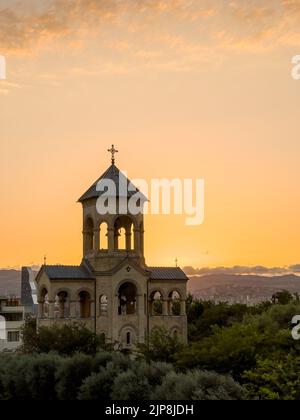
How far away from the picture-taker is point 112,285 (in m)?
63.7

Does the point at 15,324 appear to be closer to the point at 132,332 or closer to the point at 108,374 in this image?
the point at 132,332


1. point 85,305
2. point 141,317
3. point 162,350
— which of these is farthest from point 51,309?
point 162,350

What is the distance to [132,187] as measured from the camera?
6725 cm

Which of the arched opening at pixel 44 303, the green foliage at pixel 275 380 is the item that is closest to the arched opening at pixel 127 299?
the arched opening at pixel 44 303

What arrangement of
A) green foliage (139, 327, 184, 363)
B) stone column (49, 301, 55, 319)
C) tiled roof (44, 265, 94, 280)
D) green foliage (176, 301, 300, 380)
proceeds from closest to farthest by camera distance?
green foliage (176, 301, 300, 380) < green foliage (139, 327, 184, 363) < stone column (49, 301, 55, 319) < tiled roof (44, 265, 94, 280)

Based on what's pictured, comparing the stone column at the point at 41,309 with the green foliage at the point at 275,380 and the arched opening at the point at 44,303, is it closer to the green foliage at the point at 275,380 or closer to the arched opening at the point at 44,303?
the arched opening at the point at 44,303

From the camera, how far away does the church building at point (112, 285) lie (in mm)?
63406

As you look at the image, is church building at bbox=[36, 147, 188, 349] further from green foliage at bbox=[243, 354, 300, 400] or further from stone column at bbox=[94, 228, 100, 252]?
green foliage at bbox=[243, 354, 300, 400]

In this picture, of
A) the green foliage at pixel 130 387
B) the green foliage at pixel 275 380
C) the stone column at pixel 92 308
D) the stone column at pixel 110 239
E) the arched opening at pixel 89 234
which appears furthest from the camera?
the arched opening at pixel 89 234

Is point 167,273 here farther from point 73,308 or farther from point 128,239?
point 73,308

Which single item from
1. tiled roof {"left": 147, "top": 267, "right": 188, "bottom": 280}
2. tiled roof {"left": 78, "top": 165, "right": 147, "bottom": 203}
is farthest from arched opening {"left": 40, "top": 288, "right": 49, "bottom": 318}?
tiled roof {"left": 147, "top": 267, "right": 188, "bottom": 280}

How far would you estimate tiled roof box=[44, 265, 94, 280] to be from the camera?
2494 inches

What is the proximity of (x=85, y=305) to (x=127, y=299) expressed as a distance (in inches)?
146
